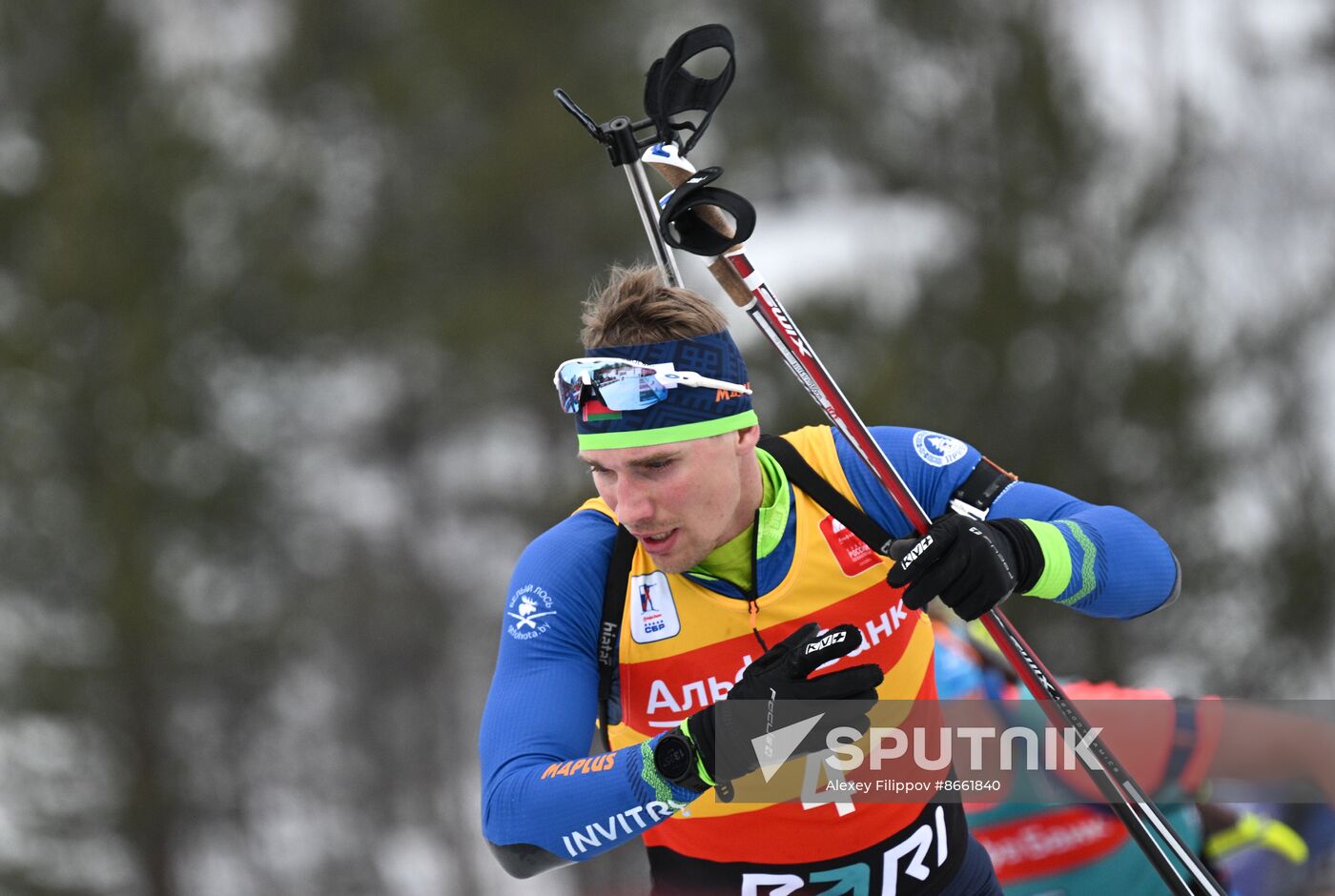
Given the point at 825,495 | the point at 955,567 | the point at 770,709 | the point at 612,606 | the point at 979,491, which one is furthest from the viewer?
the point at 979,491

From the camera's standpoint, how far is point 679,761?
2707 mm

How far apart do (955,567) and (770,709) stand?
51 cm

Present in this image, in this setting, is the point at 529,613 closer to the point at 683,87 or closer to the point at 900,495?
the point at 900,495

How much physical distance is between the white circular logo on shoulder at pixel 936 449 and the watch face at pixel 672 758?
97 cm

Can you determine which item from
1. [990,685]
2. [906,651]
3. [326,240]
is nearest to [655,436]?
[906,651]

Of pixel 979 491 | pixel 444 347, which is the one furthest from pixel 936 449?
pixel 444 347

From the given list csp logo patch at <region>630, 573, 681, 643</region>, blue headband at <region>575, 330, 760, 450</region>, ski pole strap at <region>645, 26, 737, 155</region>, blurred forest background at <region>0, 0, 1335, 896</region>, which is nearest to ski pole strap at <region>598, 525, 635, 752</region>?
csp logo patch at <region>630, 573, 681, 643</region>

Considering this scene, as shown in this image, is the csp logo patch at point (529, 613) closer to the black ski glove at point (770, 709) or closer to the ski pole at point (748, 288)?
the black ski glove at point (770, 709)

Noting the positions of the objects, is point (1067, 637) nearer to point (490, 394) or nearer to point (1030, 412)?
point (1030, 412)

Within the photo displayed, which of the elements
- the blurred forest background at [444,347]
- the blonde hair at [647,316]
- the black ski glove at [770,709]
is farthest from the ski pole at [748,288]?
the blurred forest background at [444,347]

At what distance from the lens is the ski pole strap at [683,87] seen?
3.18 meters

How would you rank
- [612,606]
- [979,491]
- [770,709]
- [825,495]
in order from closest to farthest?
[770,709] < [612,606] < [825,495] < [979,491]

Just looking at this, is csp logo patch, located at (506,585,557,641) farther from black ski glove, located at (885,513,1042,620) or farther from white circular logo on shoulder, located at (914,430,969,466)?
white circular logo on shoulder, located at (914,430,969,466)

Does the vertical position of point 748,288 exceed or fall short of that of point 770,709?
it exceeds it
